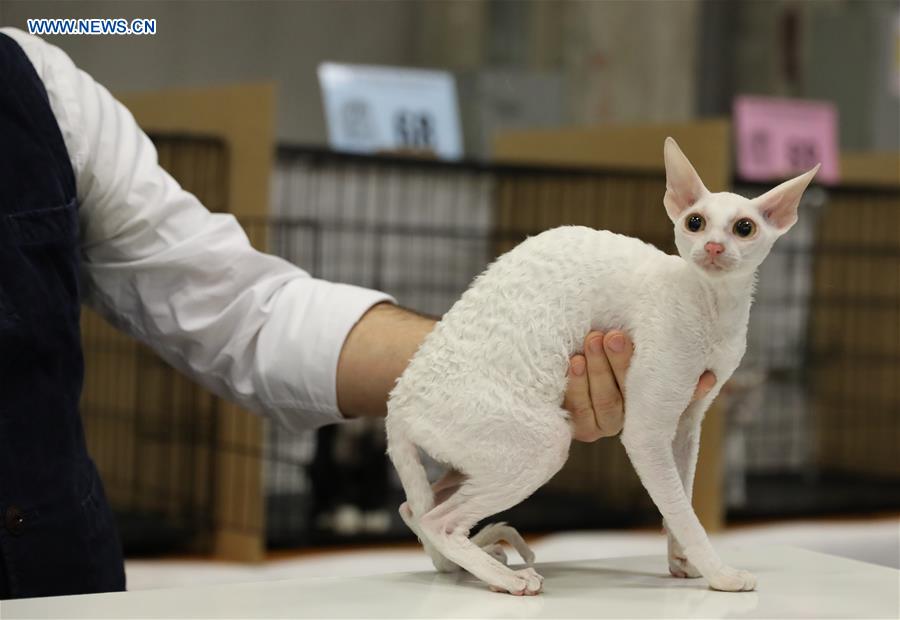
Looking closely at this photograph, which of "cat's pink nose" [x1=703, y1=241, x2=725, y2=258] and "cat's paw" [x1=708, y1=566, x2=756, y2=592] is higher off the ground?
"cat's pink nose" [x1=703, y1=241, x2=725, y2=258]

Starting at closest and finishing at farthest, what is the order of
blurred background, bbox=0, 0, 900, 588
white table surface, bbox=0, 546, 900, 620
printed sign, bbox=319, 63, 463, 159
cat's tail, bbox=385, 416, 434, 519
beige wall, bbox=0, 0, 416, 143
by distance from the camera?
white table surface, bbox=0, 546, 900, 620 → cat's tail, bbox=385, 416, 434, 519 → blurred background, bbox=0, 0, 900, 588 → printed sign, bbox=319, 63, 463, 159 → beige wall, bbox=0, 0, 416, 143

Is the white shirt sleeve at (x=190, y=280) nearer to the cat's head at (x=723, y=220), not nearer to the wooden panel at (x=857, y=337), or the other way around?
the cat's head at (x=723, y=220)

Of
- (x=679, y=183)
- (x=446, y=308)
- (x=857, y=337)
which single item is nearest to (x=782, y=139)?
(x=857, y=337)

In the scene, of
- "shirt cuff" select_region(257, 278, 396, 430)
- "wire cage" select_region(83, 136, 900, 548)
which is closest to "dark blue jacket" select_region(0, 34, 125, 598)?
"shirt cuff" select_region(257, 278, 396, 430)

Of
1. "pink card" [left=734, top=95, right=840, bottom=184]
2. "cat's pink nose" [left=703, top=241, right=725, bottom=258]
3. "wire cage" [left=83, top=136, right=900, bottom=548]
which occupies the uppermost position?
"pink card" [left=734, top=95, right=840, bottom=184]

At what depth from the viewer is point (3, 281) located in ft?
2.89

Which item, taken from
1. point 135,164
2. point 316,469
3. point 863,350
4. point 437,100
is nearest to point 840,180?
point 863,350

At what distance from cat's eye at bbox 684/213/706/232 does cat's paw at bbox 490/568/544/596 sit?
0.23 meters

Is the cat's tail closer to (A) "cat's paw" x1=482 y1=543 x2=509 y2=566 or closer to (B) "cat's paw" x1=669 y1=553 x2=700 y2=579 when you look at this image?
(A) "cat's paw" x1=482 y1=543 x2=509 y2=566

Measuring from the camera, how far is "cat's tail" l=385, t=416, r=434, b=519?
A: 2.53ft

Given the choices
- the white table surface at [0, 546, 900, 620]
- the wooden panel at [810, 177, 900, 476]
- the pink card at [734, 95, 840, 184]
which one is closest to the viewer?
the white table surface at [0, 546, 900, 620]

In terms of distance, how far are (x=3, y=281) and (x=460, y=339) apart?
359 mm

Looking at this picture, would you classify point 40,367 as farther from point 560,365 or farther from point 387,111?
point 387,111

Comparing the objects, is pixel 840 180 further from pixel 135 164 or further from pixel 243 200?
pixel 135 164
